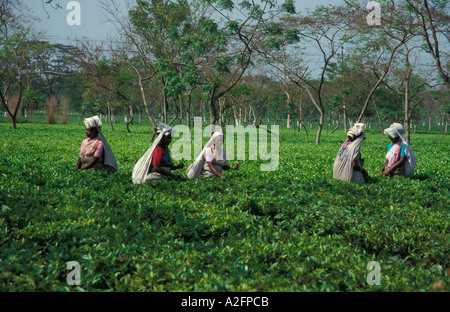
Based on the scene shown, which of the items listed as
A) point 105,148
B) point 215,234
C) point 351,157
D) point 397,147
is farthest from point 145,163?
point 397,147

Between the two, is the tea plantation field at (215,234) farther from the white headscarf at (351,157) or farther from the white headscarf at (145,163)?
the white headscarf at (351,157)

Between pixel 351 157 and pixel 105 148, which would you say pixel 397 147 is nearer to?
pixel 351 157

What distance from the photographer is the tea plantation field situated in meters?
3.12

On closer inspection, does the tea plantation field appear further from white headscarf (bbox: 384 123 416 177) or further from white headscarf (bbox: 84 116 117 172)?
white headscarf (bbox: 384 123 416 177)

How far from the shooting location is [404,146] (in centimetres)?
812

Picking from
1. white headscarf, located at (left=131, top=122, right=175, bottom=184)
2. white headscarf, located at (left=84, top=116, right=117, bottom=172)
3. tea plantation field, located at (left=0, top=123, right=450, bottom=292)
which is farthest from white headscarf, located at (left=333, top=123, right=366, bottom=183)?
white headscarf, located at (left=84, top=116, right=117, bottom=172)

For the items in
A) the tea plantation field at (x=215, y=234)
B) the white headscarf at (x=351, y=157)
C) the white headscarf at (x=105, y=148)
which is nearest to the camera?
the tea plantation field at (x=215, y=234)

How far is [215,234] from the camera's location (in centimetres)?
443

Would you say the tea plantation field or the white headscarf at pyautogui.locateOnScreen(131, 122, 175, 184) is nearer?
the tea plantation field

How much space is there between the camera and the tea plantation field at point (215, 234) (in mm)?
3117

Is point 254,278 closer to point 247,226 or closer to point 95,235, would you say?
point 247,226

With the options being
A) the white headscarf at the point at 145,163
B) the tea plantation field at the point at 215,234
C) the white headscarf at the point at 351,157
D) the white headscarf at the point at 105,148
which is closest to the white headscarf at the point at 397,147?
the white headscarf at the point at 351,157
